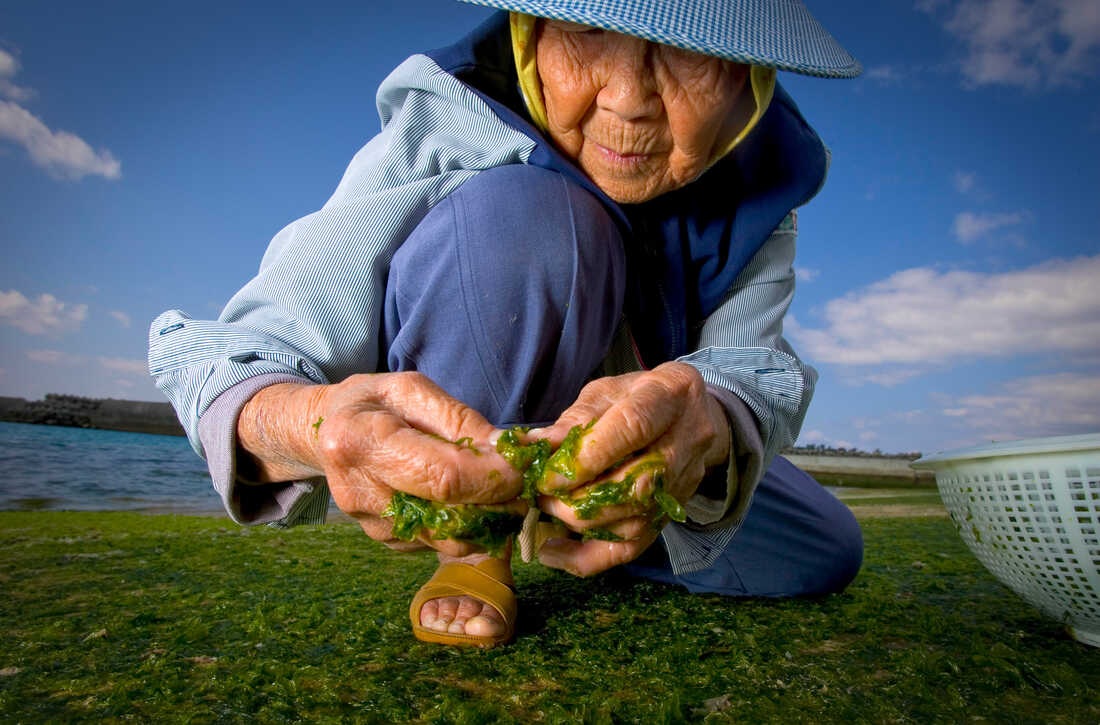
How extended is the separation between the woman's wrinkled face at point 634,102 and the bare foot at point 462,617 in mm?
1014

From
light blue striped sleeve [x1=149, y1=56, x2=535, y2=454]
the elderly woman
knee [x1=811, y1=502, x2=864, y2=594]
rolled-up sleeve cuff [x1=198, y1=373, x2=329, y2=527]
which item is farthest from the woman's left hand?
knee [x1=811, y1=502, x2=864, y2=594]

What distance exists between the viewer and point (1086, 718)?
1.29 meters

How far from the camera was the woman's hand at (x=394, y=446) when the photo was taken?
108 centimetres

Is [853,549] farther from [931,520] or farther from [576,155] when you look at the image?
[931,520]

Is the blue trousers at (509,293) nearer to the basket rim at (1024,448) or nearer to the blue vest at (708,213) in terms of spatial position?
the blue vest at (708,213)

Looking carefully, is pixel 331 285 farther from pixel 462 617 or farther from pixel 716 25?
pixel 716 25

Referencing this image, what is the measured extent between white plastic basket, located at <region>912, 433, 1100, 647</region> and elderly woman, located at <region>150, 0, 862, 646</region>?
51 centimetres

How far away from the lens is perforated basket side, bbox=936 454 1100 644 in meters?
1.60

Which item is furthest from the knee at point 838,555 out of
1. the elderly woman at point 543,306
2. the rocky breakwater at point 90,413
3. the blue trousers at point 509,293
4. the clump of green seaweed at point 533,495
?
the rocky breakwater at point 90,413

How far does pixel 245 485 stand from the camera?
1.53m

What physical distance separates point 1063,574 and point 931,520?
11.1 ft

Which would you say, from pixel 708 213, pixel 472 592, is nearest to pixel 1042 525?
pixel 708 213

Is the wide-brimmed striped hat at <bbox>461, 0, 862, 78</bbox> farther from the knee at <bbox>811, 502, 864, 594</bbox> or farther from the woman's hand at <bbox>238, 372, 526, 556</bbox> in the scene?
the knee at <bbox>811, 502, 864, 594</bbox>

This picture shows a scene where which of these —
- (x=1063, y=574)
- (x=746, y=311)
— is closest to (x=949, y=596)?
(x=1063, y=574)
